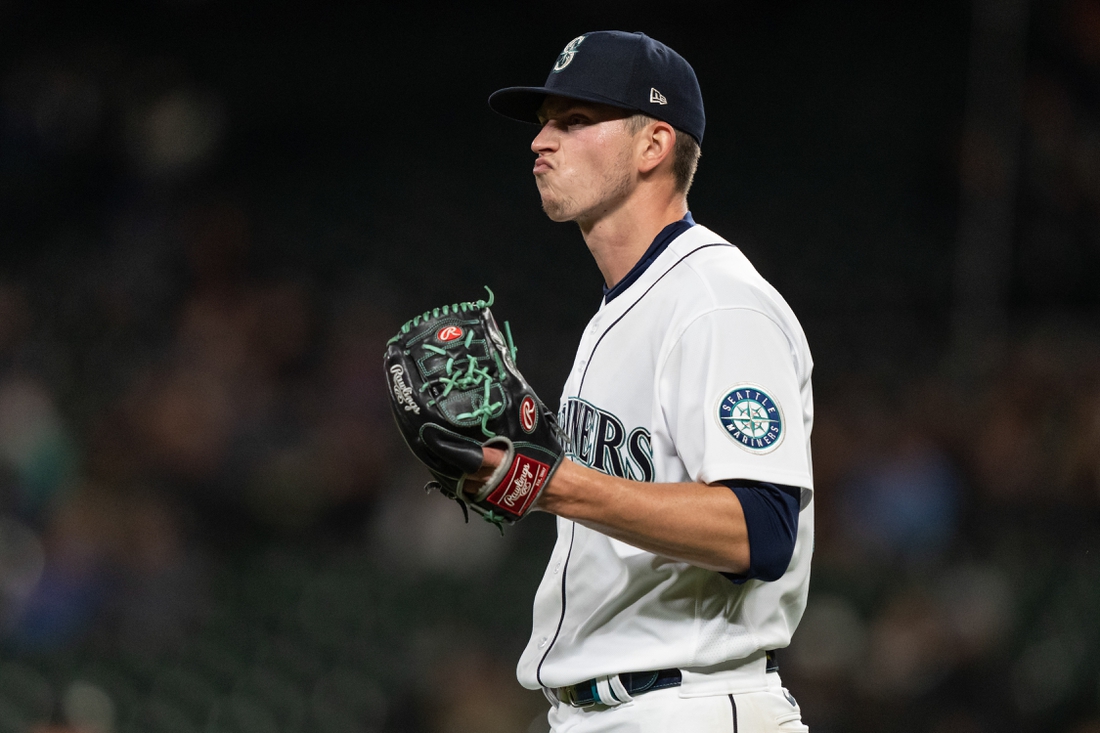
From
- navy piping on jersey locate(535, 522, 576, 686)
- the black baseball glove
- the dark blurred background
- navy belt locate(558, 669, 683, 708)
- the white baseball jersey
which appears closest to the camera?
the black baseball glove

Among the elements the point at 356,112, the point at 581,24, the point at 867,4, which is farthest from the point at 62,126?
the point at 867,4

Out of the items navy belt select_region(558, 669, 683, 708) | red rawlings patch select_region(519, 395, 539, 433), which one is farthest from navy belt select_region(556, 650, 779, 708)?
red rawlings patch select_region(519, 395, 539, 433)

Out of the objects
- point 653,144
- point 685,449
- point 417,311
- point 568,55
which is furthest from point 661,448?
point 417,311

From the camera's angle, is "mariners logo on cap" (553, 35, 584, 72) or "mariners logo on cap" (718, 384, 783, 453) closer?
"mariners logo on cap" (718, 384, 783, 453)

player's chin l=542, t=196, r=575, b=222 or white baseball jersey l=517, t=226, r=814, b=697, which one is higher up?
player's chin l=542, t=196, r=575, b=222

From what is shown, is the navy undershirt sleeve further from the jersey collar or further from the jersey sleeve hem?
the jersey collar

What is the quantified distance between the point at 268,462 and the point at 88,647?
3.95 ft

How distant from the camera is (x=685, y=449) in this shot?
1.72 metres

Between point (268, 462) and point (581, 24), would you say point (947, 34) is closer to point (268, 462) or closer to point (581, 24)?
point (581, 24)

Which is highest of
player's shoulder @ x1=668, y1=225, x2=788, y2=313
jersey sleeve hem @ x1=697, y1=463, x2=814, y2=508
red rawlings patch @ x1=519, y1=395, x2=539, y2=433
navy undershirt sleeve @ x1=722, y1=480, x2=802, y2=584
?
player's shoulder @ x1=668, y1=225, x2=788, y2=313

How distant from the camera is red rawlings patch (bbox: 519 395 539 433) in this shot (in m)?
1.61

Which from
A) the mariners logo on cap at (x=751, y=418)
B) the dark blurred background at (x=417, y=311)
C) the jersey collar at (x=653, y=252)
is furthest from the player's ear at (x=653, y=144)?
the dark blurred background at (x=417, y=311)

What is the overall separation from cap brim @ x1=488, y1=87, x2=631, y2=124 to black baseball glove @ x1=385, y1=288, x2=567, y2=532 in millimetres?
569

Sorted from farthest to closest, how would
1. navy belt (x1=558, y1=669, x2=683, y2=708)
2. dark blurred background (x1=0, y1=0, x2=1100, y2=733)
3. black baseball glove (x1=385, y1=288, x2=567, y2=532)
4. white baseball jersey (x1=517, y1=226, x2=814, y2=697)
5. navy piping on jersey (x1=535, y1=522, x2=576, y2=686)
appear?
dark blurred background (x1=0, y1=0, x2=1100, y2=733) < navy piping on jersey (x1=535, y1=522, x2=576, y2=686) < navy belt (x1=558, y1=669, x2=683, y2=708) < white baseball jersey (x1=517, y1=226, x2=814, y2=697) < black baseball glove (x1=385, y1=288, x2=567, y2=532)
